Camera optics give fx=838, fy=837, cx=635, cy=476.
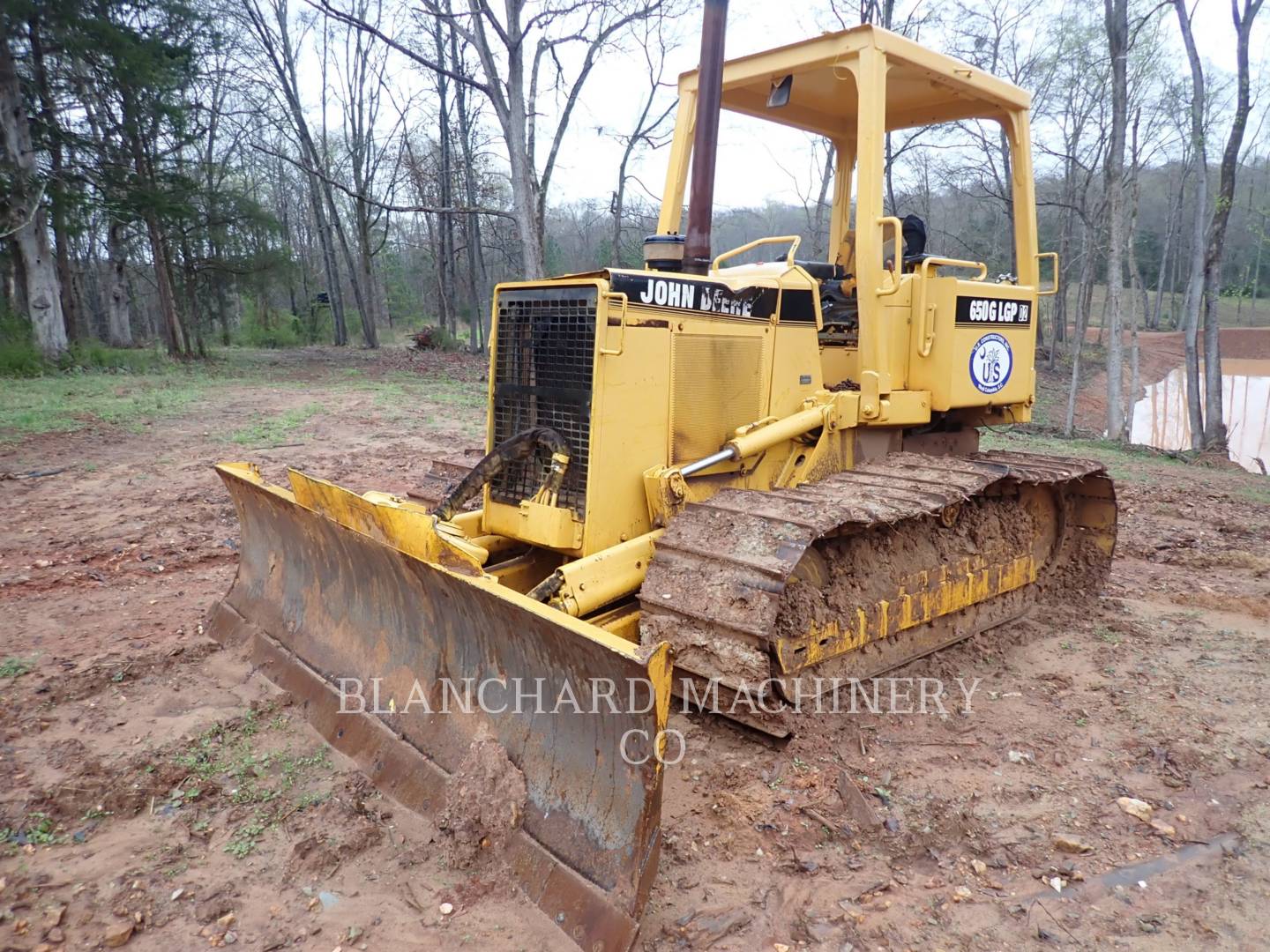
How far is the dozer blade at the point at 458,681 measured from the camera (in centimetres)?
252

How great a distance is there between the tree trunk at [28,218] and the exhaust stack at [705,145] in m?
16.0

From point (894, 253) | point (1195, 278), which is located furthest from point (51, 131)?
point (1195, 278)

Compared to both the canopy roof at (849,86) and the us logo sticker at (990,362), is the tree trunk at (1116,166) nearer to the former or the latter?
the us logo sticker at (990,362)

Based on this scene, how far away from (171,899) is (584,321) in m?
2.53

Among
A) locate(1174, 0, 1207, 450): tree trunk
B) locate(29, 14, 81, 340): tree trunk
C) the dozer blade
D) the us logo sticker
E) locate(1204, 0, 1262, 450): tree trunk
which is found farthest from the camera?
locate(29, 14, 81, 340): tree trunk

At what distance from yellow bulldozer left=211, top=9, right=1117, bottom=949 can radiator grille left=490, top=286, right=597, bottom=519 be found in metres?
0.01

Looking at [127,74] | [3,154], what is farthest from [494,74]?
[3,154]

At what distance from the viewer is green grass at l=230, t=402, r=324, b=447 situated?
10.4 m

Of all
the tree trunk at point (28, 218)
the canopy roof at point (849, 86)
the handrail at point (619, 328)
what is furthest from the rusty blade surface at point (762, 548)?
the tree trunk at point (28, 218)

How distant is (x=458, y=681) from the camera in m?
3.32

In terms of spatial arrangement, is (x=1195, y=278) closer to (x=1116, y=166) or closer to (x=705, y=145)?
(x=1116, y=166)

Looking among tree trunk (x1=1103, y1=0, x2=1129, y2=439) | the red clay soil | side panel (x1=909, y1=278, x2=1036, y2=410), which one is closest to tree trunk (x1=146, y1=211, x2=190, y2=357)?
side panel (x1=909, y1=278, x2=1036, y2=410)

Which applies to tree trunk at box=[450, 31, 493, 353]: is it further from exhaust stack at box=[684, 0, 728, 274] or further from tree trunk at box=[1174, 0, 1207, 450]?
exhaust stack at box=[684, 0, 728, 274]

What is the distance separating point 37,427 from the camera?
10.7 metres
